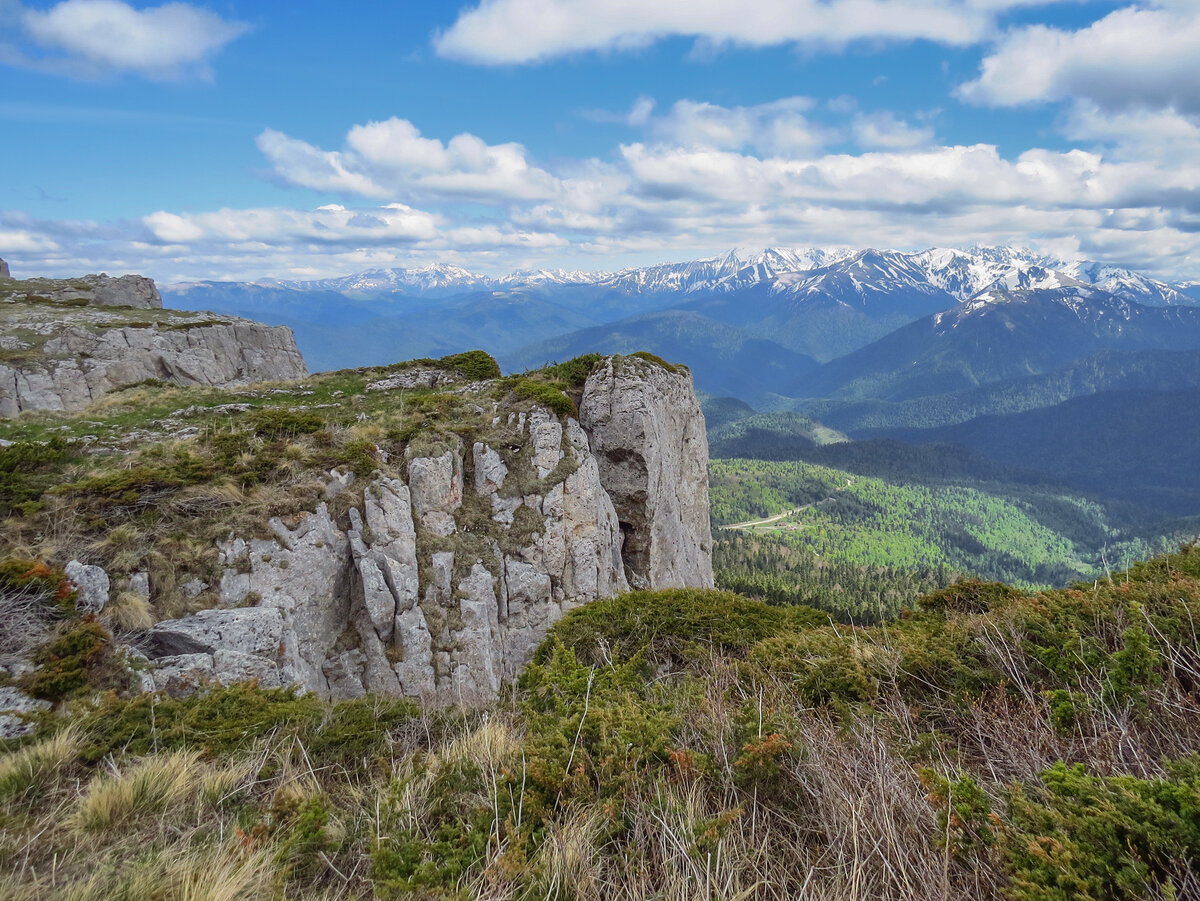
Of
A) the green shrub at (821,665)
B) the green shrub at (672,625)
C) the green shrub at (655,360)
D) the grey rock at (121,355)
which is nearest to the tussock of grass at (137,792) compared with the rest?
the green shrub at (672,625)

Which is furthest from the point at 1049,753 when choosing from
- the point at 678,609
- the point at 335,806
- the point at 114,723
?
the point at 114,723

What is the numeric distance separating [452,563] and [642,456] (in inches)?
361

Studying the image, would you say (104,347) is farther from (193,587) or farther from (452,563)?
(452,563)

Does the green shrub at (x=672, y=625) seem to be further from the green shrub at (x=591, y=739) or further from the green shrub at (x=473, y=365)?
the green shrub at (x=473, y=365)

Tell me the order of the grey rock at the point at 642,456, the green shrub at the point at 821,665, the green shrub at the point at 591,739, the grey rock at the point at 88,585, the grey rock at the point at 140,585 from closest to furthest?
1. the green shrub at the point at 591,739
2. the green shrub at the point at 821,665
3. the grey rock at the point at 88,585
4. the grey rock at the point at 140,585
5. the grey rock at the point at 642,456

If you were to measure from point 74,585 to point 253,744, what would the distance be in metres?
6.87

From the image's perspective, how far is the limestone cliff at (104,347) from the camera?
1172 inches

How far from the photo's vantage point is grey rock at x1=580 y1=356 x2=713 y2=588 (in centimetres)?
2175

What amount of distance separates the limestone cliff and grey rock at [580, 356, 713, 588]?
25.7 meters

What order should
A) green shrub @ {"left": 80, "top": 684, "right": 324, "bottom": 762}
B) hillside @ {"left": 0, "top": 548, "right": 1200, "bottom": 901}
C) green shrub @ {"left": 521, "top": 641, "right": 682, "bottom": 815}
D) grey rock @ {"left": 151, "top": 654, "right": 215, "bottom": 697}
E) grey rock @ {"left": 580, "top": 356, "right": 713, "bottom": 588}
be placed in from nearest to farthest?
hillside @ {"left": 0, "top": 548, "right": 1200, "bottom": 901}, green shrub @ {"left": 521, "top": 641, "right": 682, "bottom": 815}, green shrub @ {"left": 80, "top": 684, "right": 324, "bottom": 762}, grey rock @ {"left": 151, "top": 654, "right": 215, "bottom": 697}, grey rock @ {"left": 580, "top": 356, "right": 713, "bottom": 588}

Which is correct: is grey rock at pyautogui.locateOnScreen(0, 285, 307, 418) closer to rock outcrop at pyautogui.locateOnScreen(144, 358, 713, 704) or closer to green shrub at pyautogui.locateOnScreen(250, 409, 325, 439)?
green shrub at pyautogui.locateOnScreen(250, 409, 325, 439)

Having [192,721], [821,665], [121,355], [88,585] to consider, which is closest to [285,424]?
[88,585]

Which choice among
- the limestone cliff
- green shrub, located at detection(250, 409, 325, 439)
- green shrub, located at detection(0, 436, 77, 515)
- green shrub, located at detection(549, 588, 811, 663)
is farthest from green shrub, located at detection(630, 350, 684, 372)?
the limestone cliff

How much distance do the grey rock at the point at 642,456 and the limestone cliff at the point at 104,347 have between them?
25660 millimetres
